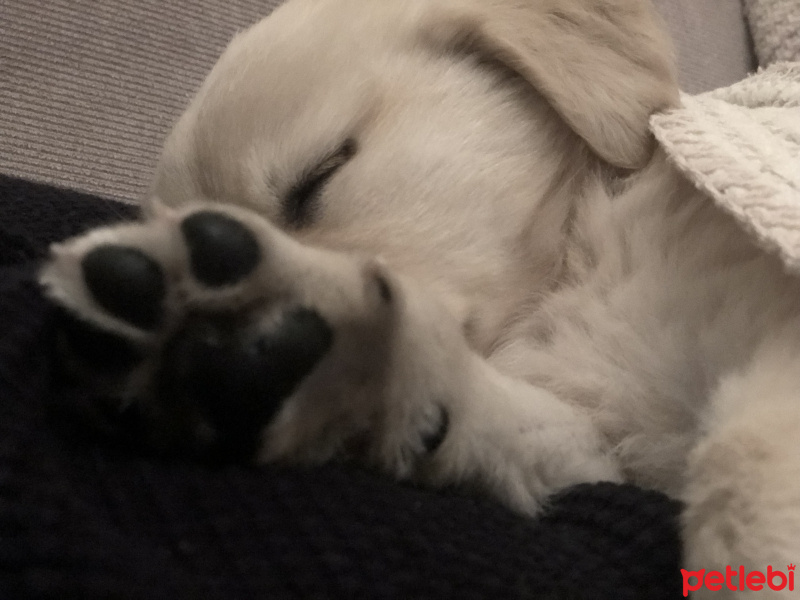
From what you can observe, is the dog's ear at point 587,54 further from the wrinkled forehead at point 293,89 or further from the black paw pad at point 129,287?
the black paw pad at point 129,287

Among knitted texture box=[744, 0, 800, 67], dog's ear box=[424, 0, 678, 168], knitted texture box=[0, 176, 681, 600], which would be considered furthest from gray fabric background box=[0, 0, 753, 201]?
knitted texture box=[744, 0, 800, 67]

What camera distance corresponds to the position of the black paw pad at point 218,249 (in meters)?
0.48

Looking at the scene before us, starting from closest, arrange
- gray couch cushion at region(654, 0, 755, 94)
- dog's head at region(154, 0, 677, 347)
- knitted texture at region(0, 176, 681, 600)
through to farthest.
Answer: knitted texture at region(0, 176, 681, 600)
dog's head at region(154, 0, 677, 347)
gray couch cushion at region(654, 0, 755, 94)

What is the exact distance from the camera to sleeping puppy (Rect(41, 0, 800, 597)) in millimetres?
478

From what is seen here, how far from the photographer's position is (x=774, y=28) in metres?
2.13

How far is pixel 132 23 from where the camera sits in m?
1.57

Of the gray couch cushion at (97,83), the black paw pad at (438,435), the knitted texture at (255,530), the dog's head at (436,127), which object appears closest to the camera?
the knitted texture at (255,530)

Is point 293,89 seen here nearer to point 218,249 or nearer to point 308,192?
point 308,192

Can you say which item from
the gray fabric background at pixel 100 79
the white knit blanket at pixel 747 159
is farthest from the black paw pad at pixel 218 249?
the gray fabric background at pixel 100 79

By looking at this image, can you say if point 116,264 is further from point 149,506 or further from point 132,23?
point 132,23

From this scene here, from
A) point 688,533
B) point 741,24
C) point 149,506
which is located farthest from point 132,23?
point 741,24

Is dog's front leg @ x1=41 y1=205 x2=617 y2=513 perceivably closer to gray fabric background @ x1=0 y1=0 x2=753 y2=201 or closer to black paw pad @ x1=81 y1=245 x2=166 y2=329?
black paw pad @ x1=81 y1=245 x2=166 y2=329

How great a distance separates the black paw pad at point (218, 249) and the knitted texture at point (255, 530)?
0.43 ft

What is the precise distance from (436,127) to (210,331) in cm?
50
